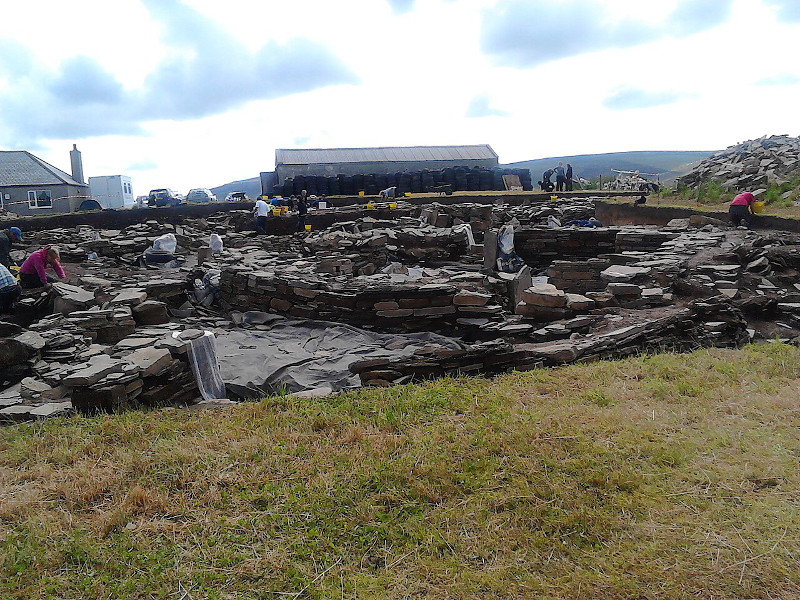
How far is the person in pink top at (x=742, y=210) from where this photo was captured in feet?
38.8

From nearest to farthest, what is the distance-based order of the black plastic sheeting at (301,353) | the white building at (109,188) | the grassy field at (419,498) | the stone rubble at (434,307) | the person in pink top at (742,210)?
the grassy field at (419,498) → the stone rubble at (434,307) → the black plastic sheeting at (301,353) → the person in pink top at (742,210) → the white building at (109,188)

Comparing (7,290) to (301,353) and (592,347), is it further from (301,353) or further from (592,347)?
(592,347)

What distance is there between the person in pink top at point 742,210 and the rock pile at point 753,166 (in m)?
3.21

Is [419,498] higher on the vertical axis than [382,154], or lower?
lower

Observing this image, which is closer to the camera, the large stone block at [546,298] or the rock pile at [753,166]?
the large stone block at [546,298]

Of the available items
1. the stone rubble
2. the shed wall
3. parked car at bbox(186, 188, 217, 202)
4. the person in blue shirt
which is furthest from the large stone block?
the shed wall

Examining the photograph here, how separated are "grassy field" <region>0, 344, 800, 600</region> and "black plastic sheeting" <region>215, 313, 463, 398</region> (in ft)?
3.64

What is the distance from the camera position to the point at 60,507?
289cm

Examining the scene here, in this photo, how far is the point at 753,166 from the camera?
18.6 meters

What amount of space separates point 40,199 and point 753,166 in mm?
31614

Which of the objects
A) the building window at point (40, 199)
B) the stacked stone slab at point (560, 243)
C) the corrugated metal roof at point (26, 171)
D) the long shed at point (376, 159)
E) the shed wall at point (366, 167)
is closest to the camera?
the stacked stone slab at point (560, 243)

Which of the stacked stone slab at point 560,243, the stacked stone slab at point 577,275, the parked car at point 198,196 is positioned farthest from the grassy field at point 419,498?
the parked car at point 198,196

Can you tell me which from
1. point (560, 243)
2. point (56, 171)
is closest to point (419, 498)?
point (560, 243)

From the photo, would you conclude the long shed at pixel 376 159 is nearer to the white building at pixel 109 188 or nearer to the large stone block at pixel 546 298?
the white building at pixel 109 188
